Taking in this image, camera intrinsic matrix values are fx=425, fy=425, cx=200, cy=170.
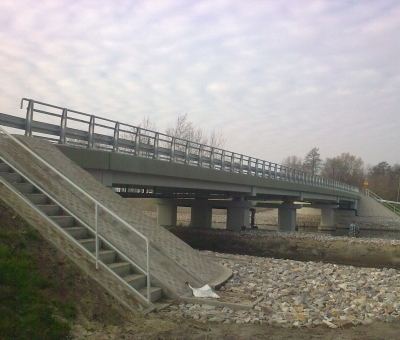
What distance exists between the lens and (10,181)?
9164 mm

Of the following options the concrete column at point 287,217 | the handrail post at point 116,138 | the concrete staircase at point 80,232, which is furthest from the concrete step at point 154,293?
the concrete column at point 287,217

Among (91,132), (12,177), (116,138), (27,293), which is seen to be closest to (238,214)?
(116,138)

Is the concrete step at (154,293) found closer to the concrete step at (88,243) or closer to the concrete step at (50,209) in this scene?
the concrete step at (88,243)

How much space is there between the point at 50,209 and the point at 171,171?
1228cm

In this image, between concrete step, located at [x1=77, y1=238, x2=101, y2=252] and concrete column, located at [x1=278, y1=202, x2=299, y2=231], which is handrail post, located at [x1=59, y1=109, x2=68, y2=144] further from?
concrete column, located at [x1=278, y1=202, x2=299, y2=231]

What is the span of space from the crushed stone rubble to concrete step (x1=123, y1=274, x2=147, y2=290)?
0.79m

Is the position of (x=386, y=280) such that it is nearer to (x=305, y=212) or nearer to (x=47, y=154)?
(x=47, y=154)

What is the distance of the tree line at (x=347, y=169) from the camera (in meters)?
108

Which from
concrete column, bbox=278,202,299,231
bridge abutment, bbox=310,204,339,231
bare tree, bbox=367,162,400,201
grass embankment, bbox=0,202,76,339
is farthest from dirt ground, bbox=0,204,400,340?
bare tree, bbox=367,162,400,201

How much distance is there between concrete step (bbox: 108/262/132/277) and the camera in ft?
26.0

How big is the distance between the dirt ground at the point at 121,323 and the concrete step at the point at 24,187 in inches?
59.4

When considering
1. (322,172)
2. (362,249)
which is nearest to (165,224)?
(362,249)

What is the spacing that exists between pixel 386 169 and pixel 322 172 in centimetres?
2168

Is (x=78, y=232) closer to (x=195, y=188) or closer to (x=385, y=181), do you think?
(x=195, y=188)
